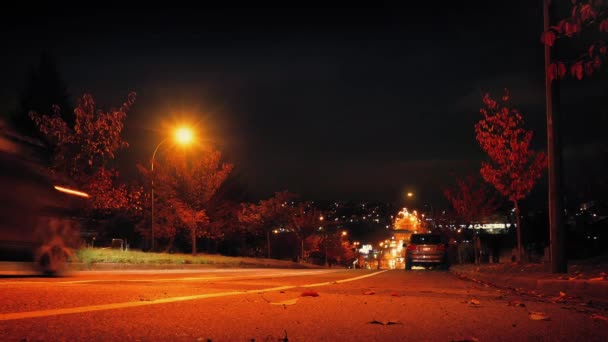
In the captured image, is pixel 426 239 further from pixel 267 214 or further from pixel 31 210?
pixel 267 214

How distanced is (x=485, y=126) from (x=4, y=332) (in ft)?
70.7

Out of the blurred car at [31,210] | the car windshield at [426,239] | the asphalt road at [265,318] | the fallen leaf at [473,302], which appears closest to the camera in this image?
the asphalt road at [265,318]

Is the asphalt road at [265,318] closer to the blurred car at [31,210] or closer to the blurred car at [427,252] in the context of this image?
the blurred car at [31,210]

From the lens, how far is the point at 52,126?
28.8m

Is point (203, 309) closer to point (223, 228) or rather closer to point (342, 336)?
point (342, 336)

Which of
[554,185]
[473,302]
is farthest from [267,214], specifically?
[473,302]

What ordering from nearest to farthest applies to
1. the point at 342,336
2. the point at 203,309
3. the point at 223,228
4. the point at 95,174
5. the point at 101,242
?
the point at 342,336
the point at 203,309
the point at 95,174
the point at 101,242
the point at 223,228

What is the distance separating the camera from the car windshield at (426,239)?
104 ft

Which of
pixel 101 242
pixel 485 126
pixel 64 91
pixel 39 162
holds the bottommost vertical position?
pixel 101 242

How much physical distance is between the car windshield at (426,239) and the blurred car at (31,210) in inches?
816

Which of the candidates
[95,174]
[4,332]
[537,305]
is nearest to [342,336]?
[4,332]

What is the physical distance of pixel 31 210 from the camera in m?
12.4

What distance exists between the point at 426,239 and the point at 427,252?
0.75 meters

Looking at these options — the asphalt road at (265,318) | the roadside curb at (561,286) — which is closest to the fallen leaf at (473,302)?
the asphalt road at (265,318)
